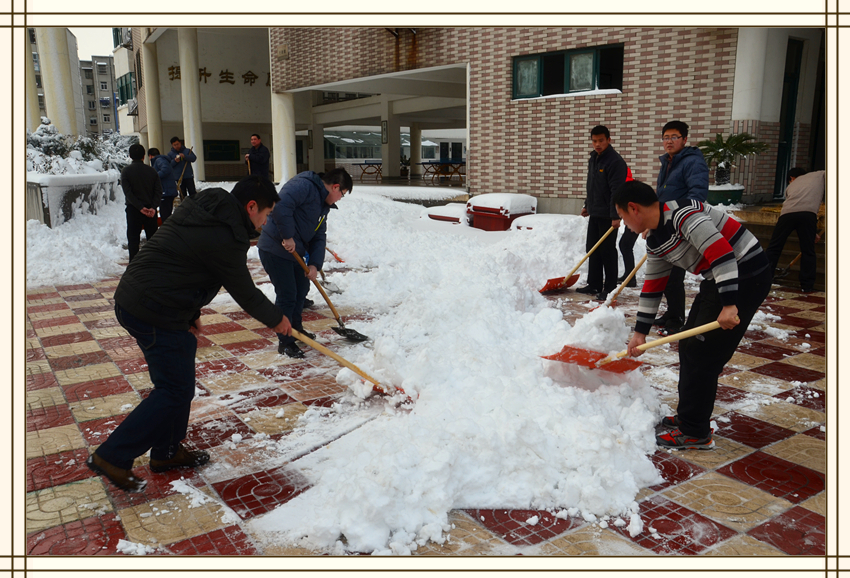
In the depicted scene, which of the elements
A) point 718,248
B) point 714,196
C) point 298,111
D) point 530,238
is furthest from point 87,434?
point 298,111

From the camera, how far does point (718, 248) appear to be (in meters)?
2.97

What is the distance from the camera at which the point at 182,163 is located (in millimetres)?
13977

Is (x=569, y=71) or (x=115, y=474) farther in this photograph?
(x=569, y=71)

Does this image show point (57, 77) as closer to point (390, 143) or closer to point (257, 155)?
point (257, 155)

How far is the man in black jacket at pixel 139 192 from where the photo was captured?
27.7 feet

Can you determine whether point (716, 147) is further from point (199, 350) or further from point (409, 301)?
point (199, 350)

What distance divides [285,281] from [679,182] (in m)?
3.72

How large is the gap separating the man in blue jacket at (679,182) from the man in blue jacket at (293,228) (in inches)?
119

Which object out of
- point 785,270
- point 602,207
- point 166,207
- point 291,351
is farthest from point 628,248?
point 166,207

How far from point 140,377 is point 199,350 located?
26.1 inches

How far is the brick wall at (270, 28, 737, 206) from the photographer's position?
10.2 metres

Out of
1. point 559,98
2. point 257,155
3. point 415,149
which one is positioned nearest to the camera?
point 559,98

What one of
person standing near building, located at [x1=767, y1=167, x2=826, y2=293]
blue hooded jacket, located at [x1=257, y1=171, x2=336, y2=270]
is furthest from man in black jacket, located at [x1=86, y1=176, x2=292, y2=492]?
person standing near building, located at [x1=767, y1=167, x2=826, y2=293]

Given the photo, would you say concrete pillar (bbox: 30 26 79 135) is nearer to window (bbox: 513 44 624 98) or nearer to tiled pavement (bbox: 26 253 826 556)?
window (bbox: 513 44 624 98)
